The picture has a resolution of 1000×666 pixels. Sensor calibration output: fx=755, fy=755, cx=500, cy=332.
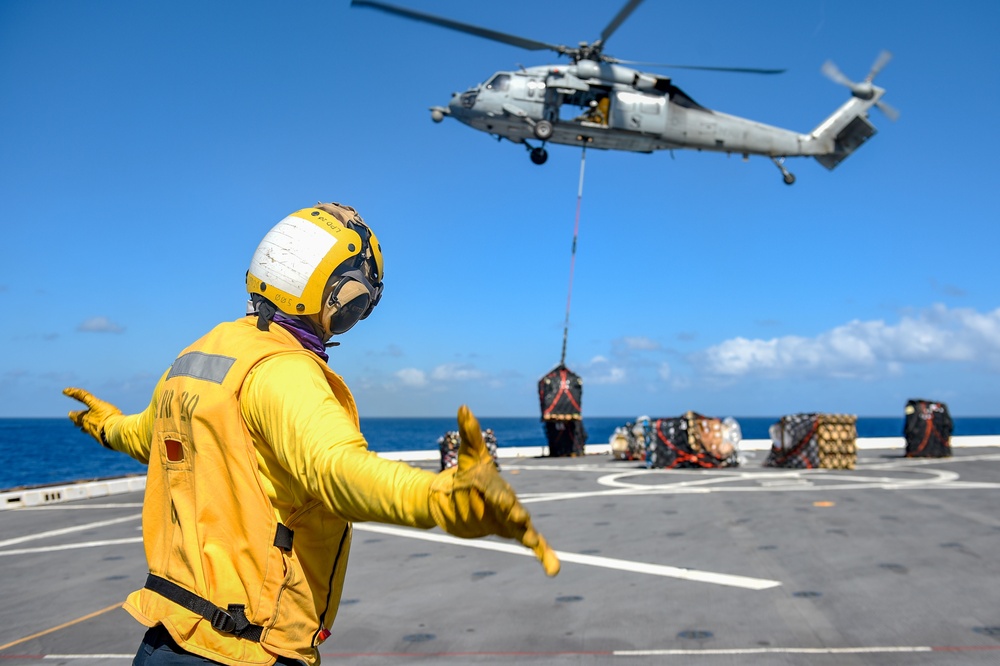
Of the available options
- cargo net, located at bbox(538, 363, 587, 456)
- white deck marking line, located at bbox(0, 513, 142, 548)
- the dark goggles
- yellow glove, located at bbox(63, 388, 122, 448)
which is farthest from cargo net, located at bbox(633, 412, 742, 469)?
the dark goggles

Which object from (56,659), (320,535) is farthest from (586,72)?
(320,535)

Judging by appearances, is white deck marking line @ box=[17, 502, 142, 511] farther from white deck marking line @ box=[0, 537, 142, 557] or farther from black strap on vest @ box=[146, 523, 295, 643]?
black strap on vest @ box=[146, 523, 295, 643]

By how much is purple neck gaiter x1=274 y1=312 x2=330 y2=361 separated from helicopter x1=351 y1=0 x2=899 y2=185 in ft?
70.9

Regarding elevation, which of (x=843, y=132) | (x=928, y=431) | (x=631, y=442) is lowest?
(x=631, y=442)

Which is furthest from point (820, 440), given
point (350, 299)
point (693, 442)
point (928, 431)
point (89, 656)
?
point (350, 299)

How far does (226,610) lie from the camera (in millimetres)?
2291

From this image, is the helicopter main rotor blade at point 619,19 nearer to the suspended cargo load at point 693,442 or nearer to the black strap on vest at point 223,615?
the suspended cargo load at point 693,442

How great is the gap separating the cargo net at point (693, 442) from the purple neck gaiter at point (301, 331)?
18.8 metres

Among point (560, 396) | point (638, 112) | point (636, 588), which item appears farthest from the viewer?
point (560, 396)

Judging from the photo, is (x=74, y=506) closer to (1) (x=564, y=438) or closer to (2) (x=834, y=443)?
(1) (x=564, y=438)

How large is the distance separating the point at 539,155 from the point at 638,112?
3.58 m

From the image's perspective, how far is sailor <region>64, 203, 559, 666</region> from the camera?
207cm

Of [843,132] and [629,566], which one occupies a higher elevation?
[843,132]

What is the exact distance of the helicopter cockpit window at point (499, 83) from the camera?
953 inches
